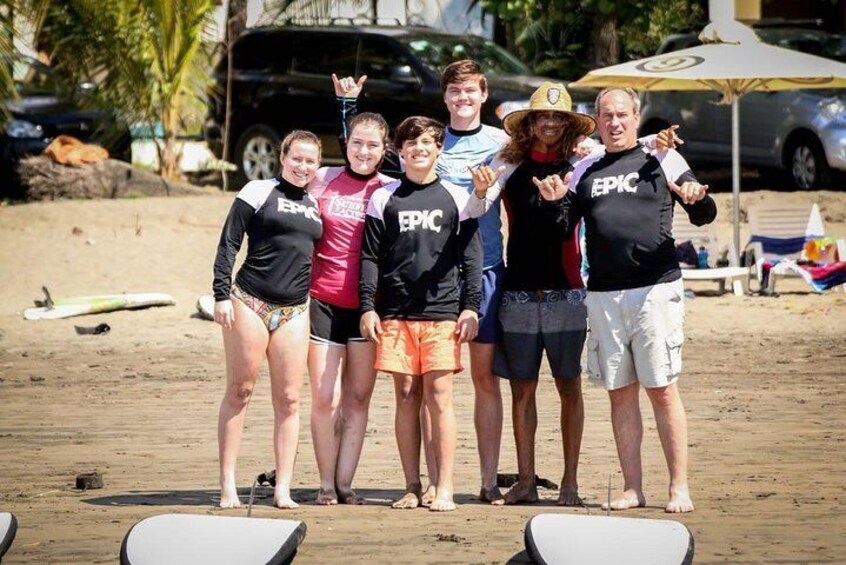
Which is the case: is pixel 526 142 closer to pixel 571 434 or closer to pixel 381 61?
pixel 571 434

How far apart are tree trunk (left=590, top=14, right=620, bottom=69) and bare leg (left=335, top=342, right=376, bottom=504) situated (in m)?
18.0

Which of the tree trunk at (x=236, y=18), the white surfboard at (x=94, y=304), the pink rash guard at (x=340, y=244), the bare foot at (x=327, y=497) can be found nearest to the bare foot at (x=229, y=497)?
the bare foot at (x=327, y=497)

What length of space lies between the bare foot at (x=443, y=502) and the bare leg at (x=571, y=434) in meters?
0.56

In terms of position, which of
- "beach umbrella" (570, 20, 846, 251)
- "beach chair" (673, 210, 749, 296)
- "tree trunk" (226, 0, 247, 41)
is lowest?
"beach chair" (673, 210, 749, 296)

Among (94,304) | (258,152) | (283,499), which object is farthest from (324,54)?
(283,499)

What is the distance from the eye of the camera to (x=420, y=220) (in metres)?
8.91

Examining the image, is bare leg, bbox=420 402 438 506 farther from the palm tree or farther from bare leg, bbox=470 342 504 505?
the palm tree

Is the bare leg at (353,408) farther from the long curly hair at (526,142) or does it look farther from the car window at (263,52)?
the car window at (263,52)

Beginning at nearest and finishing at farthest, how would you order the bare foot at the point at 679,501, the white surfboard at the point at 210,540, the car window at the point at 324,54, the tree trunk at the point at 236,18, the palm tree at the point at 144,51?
the white surfboard at the point at 210,540 < the bare foot at the point at 679,501 < the palm tree at the point at 144,51 < the car window at the point at 324,54 < the tree trunk at the point at 236,18

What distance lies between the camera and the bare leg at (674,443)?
8781 mm

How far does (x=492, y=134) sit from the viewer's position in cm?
934

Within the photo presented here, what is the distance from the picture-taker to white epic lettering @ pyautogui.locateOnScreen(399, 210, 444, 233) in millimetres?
8898

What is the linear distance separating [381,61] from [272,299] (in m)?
14.5

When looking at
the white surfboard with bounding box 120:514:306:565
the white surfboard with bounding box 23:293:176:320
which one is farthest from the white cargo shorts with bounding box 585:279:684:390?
the white surfboard with bounding box 23:293:176:320
